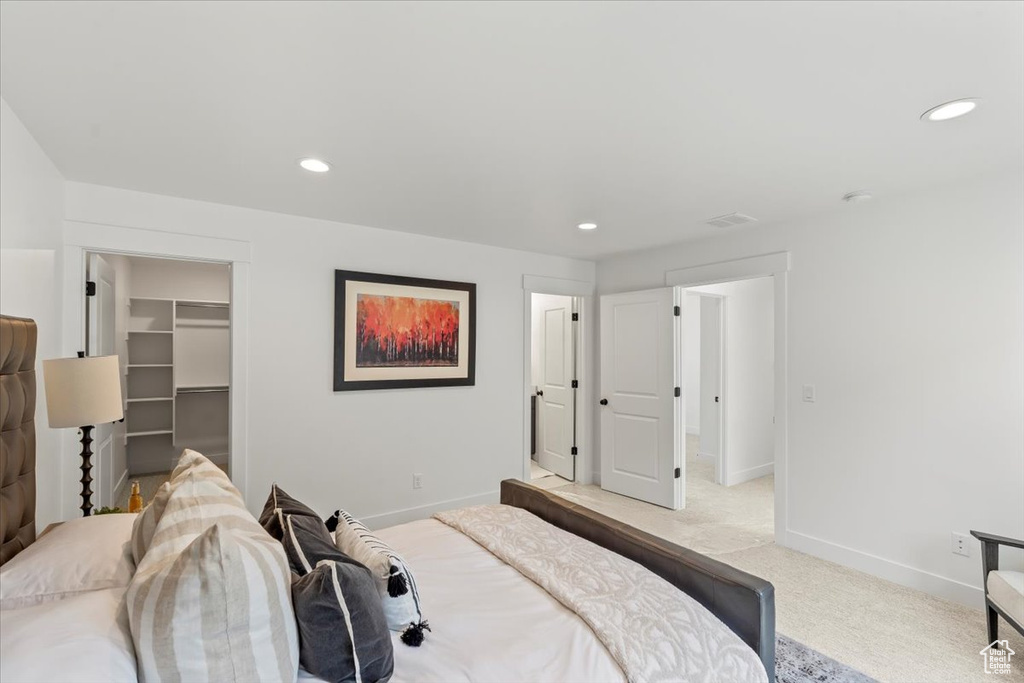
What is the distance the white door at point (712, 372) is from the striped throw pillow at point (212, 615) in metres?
5.07

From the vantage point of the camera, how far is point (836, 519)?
336 cm

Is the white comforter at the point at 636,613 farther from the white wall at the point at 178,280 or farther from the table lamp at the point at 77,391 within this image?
the white wall at the point at 178,280

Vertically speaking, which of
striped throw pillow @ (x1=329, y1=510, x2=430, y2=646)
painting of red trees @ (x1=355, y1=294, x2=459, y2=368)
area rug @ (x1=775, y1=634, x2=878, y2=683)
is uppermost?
painting of red trees @ (x1=355, y1=294, x2=459, y2=368)

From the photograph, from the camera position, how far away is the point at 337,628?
117 centimetres

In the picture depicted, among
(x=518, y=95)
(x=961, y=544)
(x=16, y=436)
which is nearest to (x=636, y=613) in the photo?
(x=518, y=95)

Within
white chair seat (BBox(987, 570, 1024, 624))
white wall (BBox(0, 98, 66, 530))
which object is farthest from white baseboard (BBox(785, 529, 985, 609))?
white wall (BBox(0, 98, 66, 530))

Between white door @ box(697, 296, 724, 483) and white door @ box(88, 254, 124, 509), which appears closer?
white door @ box(88, 254, 124, 509)

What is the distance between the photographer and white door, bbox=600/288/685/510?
4469 millimetres

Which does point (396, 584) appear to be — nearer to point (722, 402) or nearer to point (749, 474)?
point (722, 402)

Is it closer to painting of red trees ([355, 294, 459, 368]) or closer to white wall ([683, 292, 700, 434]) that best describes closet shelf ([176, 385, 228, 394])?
painting of red trees ([355, 294, 459, 368])

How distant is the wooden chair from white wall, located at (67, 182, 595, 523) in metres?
3.22

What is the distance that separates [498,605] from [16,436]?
172 cm

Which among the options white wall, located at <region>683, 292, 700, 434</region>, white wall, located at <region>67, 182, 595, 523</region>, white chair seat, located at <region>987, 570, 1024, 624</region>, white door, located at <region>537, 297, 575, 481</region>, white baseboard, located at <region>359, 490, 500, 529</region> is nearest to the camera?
white chair seat, located at <region>987, 570, 1024, 624</region>

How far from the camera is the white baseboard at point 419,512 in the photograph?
3.89 meters
